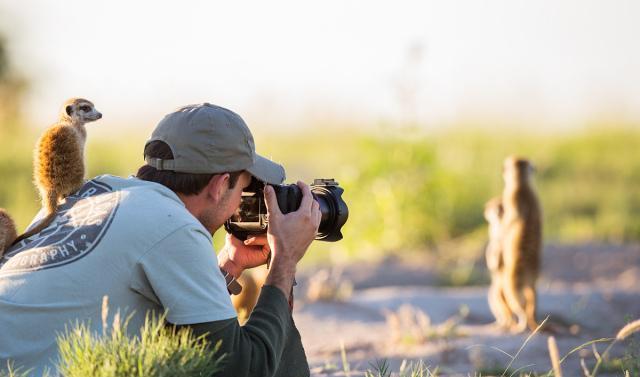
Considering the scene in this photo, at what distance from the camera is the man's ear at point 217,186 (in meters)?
3.06

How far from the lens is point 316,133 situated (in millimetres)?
23875

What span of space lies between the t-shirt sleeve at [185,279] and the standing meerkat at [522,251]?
16.0 feet

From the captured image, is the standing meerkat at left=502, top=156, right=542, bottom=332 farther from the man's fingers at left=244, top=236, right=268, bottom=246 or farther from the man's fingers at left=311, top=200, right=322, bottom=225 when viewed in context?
the man's fingers at left=311, top=200, right=322, bottom=225

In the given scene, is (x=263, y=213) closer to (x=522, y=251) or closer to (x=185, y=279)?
(x=185, y=279)

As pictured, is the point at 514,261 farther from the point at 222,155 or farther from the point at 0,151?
the point at 0,151

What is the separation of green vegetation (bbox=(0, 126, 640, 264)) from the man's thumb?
8081 mm

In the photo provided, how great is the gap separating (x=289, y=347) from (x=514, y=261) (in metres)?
4.38

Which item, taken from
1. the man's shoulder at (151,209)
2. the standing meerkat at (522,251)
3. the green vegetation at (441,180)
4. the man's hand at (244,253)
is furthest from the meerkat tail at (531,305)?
the man's shoulder at (151,209)

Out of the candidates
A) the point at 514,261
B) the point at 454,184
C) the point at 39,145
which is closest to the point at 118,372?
the point at 39,145

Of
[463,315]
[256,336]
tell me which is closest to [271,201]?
[256,336]

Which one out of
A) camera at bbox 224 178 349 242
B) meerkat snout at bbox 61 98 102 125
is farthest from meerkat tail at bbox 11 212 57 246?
meerkat snout at bbox 61 98 102 125

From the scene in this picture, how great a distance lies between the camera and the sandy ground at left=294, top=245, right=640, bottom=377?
6.14 m

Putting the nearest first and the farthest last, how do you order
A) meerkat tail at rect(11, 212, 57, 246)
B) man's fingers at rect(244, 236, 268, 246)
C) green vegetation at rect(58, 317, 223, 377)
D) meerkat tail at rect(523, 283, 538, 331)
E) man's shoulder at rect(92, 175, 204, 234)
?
green vegetation at rect(58, 317, 223, 377) < man's shoulder at rect(92, 175, 204, 234) < meerkat tail at rect(11, 212, 57, 246) < man's fingers at rect(244, 236, 268, 246) < meerkat tail at rect(523, 283, 538, 331)

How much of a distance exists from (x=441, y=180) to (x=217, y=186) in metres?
9.52
